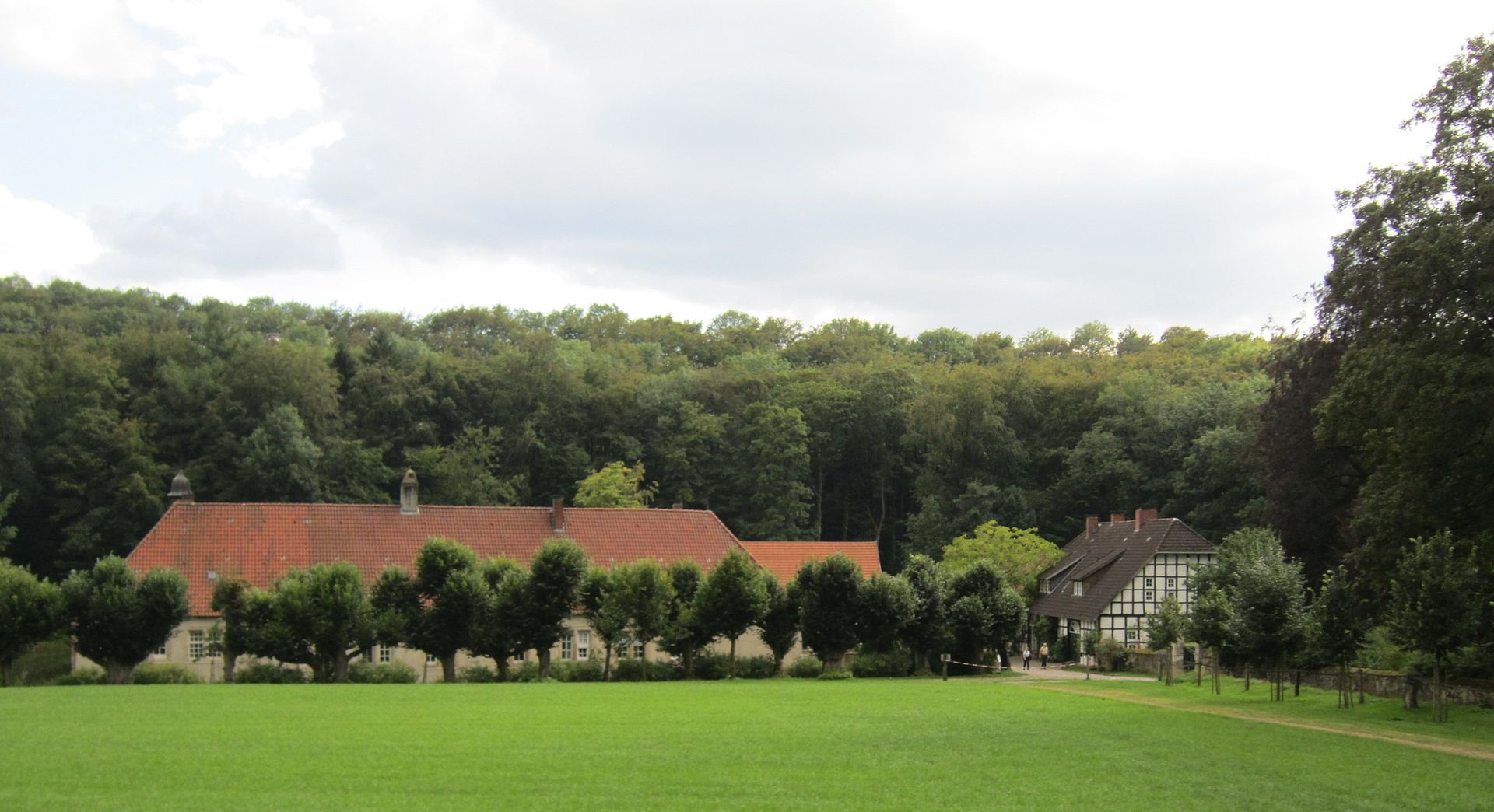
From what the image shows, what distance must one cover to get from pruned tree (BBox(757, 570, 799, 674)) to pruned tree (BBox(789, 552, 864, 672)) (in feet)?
1.04

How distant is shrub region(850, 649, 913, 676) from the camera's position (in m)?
46.5

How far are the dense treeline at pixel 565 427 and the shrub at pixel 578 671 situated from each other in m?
25.5

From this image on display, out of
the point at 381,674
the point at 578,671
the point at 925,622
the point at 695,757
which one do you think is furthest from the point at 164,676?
the point at 695,757

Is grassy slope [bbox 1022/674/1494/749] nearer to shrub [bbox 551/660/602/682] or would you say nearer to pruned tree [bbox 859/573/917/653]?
pruned tree [bbox 859/573/917/653]

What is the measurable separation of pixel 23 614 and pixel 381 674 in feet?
34.2

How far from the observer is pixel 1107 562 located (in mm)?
61250

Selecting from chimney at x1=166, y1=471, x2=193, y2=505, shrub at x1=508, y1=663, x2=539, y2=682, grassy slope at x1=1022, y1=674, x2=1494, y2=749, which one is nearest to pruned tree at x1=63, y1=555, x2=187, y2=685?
chimney at x1=166, y1=471, x2=193, y2=505

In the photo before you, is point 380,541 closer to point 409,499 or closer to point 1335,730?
point 409,499

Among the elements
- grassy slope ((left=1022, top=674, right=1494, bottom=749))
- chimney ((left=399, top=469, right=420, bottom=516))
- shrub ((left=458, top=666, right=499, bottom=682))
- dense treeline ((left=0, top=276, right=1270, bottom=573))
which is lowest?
shrub ((left=458, top=666, right=499, bottom=682))

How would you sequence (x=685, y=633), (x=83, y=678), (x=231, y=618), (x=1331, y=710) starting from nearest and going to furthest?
(x=1331, y=710)
(x=83, y=678)
(x=231, y=618)
(x=685, y=633)

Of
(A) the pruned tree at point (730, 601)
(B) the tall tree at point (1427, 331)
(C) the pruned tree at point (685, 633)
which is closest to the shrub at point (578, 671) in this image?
(C) the pruned tree at point (685, 633)

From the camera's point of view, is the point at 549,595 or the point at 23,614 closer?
the point at 23,614

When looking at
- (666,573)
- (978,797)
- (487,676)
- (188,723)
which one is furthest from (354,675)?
(978,797)

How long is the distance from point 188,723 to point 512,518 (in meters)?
29.9
